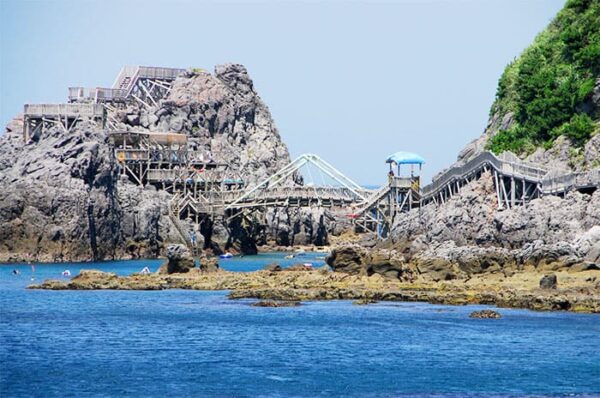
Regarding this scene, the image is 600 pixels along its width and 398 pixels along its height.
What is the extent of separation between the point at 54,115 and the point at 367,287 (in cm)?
6946

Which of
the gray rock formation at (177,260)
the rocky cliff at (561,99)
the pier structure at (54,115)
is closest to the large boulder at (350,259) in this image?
the gray rock formation at (177,260)

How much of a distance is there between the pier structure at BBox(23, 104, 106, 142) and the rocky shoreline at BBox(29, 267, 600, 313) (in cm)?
5214

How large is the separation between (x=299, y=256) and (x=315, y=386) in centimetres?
8881

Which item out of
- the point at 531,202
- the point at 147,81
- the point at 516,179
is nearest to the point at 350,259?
the point at 531,202

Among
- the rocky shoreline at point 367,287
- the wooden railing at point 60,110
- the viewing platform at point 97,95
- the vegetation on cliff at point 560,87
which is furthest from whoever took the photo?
the viewing platform at point 97,95

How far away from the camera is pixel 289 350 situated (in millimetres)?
49938

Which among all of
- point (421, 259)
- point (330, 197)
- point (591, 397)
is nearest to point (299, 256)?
point (330, 197)

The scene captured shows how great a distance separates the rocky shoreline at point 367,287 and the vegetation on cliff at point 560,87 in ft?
74.4

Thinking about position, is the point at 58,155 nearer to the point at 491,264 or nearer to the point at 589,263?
the point at 491,264

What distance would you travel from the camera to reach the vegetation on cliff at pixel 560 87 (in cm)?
9056

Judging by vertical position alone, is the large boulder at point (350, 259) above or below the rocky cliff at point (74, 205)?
below

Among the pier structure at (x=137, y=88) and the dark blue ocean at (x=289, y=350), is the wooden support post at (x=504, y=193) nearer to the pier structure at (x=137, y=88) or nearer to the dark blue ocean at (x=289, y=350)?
the dark blue ocean at (x=289, y=350)

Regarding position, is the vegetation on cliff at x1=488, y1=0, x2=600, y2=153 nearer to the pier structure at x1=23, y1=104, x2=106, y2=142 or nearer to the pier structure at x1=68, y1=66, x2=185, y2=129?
the pier structure at x1=23, y1=104, x2=106, y2=142

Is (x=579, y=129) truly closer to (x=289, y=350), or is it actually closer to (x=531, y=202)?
(x=531, y=202)
